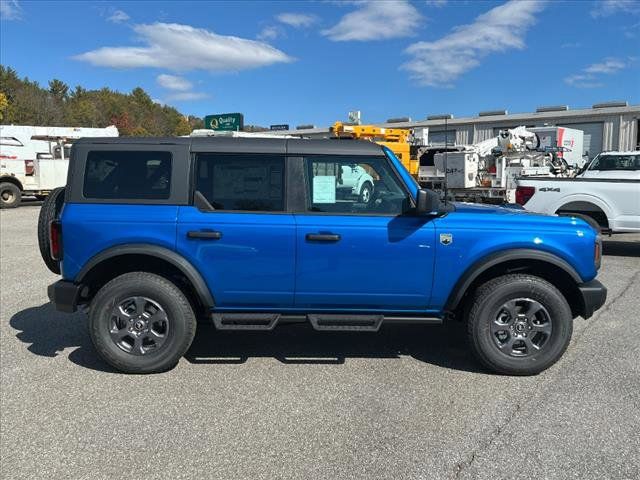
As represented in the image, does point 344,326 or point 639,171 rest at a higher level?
point 639,171

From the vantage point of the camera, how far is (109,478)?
280 centimetres

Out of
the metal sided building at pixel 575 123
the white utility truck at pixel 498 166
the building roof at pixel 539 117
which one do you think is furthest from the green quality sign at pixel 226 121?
the white utility truck at pixel 498 166


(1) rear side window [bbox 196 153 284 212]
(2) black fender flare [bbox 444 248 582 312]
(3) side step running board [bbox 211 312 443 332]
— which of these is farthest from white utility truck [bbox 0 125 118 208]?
(2) black fender flare [bbox 444 248 582 312]

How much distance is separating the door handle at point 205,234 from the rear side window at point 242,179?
27 centimetres

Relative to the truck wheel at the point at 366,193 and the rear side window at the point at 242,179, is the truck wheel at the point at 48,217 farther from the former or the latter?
the truck wheel at the point at 366,193

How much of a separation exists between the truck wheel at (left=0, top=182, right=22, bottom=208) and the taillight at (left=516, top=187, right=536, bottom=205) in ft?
56.5

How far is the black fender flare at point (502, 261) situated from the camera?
13.0ft

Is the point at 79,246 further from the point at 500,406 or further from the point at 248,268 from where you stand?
the point at 500,406

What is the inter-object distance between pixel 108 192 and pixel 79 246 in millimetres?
474

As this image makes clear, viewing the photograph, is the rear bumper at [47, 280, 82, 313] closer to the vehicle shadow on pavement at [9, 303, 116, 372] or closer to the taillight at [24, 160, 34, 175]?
the vehicle shadow on pavement at [9, 303, 116, 372]

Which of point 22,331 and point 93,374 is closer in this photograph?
point 93,374

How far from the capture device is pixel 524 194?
9711mm

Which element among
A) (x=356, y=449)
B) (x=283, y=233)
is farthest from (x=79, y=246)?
(x=356, y=449)

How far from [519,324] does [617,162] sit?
414 inches
